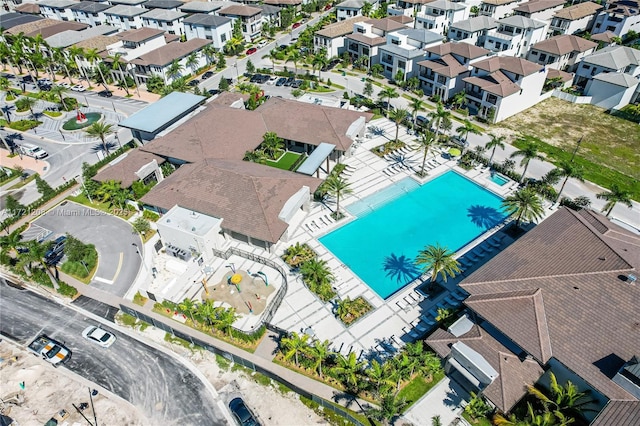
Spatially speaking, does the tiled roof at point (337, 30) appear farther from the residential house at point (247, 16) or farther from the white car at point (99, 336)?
the white car at point (99, 336)

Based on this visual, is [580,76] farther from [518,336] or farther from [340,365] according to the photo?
[340,365]

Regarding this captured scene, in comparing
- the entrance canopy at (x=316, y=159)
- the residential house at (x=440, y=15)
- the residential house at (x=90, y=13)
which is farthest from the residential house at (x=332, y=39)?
the residential house at (x=90, y=13)

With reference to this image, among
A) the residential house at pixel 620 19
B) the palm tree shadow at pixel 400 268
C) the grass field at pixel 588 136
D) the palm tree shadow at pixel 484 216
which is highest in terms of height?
the residential house at pixel 620 19

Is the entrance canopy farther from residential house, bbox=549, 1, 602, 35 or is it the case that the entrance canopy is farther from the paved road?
residential house, bbox=549, 1, 602, 35

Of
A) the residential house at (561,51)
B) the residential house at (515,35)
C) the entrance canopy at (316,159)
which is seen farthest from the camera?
the residential house at (515,35)

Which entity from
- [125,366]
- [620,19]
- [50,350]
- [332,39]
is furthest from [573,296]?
[620,19]

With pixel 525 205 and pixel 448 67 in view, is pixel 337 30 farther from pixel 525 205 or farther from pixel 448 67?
pixel 525 205
